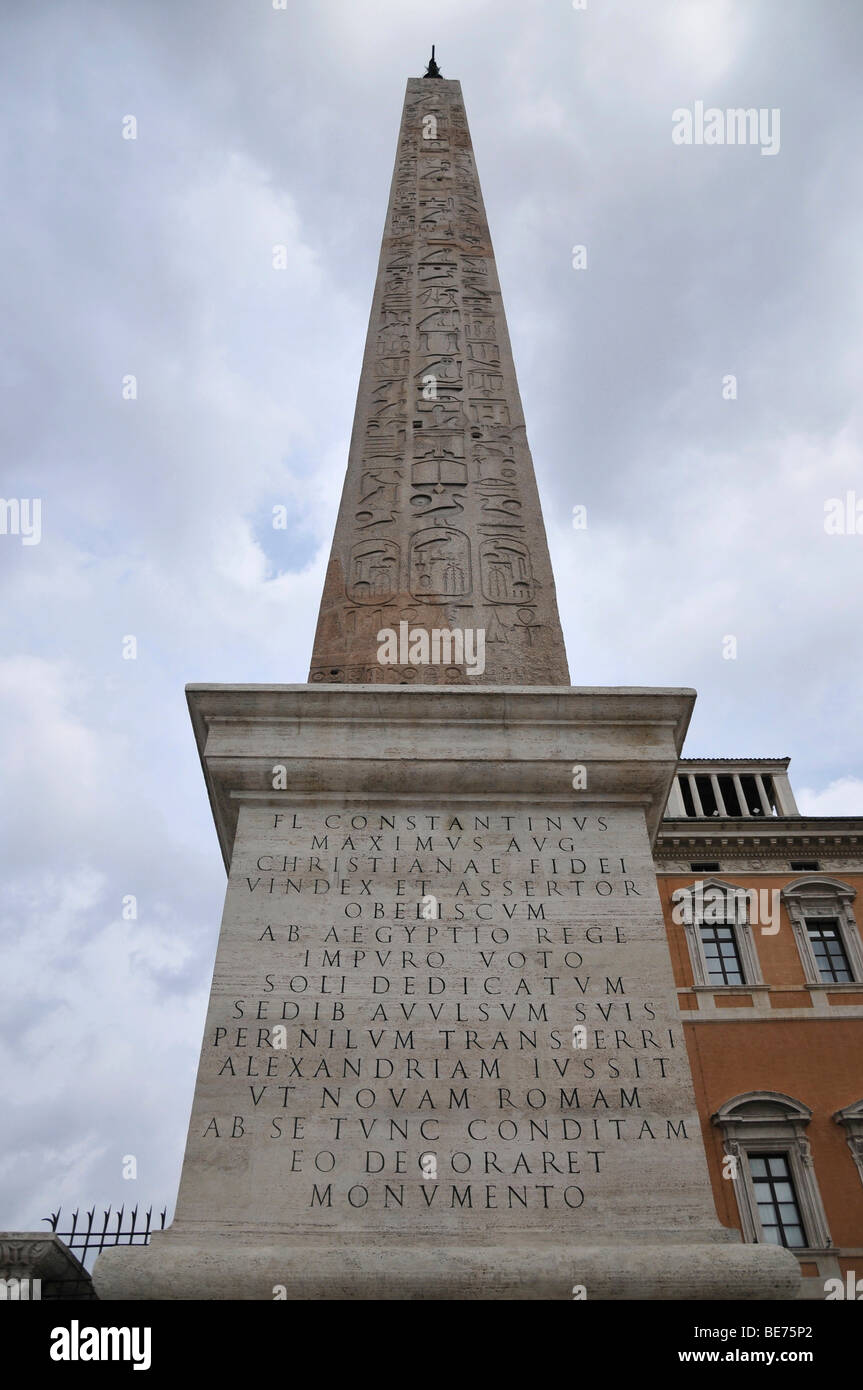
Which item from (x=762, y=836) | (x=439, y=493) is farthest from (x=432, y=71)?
(x=762, y=836)

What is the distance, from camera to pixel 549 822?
4.47m

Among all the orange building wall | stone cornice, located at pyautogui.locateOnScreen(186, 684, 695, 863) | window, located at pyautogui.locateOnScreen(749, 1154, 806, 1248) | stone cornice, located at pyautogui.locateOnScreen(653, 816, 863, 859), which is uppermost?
stone cornice, located at pyautogui.locateOnScreen(653, 816, 863, 859)

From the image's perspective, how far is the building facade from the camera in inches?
661

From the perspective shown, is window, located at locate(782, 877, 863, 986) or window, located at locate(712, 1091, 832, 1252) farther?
window, located at locate(782, 877, 863, 986)

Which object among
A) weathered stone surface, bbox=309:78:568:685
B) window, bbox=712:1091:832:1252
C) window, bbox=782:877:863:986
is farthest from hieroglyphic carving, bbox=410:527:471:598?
window, bbox=782:877:863:986

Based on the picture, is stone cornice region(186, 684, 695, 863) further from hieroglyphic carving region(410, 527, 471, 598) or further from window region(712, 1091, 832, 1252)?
window region(712, 1091, 832, 1252)

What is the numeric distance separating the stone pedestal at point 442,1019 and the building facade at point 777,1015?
42.8 ft

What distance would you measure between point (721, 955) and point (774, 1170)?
14.3ft

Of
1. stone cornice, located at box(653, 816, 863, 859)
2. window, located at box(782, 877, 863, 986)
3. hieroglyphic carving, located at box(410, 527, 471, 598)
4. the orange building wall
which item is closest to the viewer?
hieroglyphic carving, located at box(410, 527, 471, 598)

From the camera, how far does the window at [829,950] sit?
797 inches

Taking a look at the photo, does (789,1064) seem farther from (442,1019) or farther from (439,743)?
(442,1019)

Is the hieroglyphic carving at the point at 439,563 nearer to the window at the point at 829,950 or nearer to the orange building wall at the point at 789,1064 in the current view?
the orange building wall at the point at 789,1064

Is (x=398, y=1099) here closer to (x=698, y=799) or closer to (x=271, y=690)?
(x=271, y=690)

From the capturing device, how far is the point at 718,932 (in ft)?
69.0
